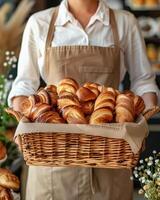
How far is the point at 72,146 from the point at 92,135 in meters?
0.06

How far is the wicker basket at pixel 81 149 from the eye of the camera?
1.25m

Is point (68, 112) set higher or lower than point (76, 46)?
higher

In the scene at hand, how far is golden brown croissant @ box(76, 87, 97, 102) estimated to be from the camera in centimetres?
135

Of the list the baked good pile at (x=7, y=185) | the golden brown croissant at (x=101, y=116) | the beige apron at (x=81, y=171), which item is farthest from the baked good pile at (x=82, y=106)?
the beige apron at (x=81, y=171)

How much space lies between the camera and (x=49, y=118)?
1282mm

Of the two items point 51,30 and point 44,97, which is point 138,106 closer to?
point 44,97

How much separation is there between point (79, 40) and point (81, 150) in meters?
0.60

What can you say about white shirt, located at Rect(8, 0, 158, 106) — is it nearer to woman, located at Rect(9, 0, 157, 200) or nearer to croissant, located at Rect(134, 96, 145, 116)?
woman, located at Rect(9, 0, 157, 200)

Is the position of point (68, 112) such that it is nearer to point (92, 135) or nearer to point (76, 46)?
point (92, 135)

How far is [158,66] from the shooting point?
374 cm

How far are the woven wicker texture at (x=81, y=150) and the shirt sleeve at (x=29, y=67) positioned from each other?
0.46 metres

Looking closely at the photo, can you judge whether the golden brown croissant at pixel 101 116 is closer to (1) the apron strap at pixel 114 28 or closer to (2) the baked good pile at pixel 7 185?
(2) the baked good pile at pixel 7 185

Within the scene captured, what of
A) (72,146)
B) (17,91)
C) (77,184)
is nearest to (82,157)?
(72,146)

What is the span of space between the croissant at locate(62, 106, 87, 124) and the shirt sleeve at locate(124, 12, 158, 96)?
50cm
